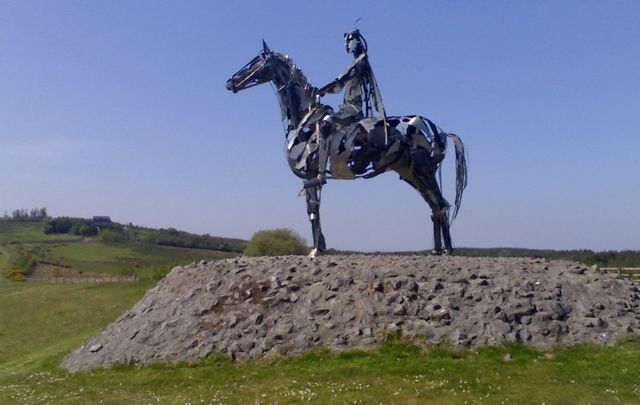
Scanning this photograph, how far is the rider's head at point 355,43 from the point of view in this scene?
768 inches

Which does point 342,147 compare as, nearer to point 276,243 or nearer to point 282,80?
point 282,80

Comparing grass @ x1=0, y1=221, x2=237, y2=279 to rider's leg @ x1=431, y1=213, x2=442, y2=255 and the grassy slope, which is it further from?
the grassy slope

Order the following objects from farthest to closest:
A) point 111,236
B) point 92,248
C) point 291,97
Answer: point 111,236, point 92,248, point 291,97

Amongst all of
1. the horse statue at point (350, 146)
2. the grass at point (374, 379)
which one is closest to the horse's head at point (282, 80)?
the horse statue at point (350, 146)

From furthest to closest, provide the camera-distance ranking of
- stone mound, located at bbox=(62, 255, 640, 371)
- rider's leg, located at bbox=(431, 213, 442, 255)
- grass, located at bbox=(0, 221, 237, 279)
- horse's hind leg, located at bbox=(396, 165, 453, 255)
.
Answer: grass, located at bbox=(0, 221, 237, 279) → rider's leg, located at bbox=(431, 213, 442, 255) → horse's hind leg, located at bbox=(396, 165, 453, 255) → stone mound, located at bbox=(62, 255, 640, 371)

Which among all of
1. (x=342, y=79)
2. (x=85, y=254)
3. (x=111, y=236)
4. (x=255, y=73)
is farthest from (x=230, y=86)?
(x=111, y=236)

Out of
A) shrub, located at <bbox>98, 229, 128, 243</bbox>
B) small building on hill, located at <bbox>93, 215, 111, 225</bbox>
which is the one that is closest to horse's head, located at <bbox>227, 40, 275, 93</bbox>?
shrub, located at <bbox>98, 229, 128, 243</bbox>

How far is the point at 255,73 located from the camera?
1984cm

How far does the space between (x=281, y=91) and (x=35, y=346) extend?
12.2 m

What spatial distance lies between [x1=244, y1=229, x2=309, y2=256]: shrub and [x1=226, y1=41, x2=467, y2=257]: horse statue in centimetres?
1463

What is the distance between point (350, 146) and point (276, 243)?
16642mm

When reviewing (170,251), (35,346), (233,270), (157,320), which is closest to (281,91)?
(233,270)

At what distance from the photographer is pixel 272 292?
17.1 meters

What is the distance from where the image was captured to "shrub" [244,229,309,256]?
3397cm
